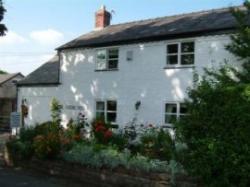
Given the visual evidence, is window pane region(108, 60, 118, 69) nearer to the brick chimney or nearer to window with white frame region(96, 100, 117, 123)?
window with white frame region(96, 100, 117, 123)

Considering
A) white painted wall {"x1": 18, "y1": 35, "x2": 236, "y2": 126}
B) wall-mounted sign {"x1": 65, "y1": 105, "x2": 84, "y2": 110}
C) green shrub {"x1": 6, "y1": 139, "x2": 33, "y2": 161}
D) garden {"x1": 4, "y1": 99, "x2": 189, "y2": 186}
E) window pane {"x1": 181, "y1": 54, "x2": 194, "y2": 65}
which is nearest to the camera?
garden {"x1": 4, "y1": 99, "x2": 189, "y2": 186}

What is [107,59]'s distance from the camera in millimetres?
23109

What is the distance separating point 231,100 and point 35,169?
755 cm

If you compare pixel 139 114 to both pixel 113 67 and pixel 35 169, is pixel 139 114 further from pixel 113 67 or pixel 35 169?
pixel 35 169

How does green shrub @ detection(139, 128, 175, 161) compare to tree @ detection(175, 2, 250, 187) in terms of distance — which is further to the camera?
green shrub @ detection(139, 128, 175, 161)

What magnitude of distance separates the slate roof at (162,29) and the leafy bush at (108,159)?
7.78m

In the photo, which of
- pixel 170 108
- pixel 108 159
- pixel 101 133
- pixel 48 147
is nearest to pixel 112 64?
pixel 170 108

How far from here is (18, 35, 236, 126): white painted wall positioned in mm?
19344

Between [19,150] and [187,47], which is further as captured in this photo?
[187,47]

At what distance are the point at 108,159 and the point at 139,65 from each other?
9377mm

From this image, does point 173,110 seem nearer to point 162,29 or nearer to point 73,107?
point 162,29

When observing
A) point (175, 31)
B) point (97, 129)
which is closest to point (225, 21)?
point (175, 31)

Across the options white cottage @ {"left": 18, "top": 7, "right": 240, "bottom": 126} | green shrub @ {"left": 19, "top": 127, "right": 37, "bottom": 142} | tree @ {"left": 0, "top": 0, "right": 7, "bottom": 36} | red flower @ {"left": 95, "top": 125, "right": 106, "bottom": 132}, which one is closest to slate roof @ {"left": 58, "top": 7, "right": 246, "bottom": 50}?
white cottage @ {"left": 18, "top": 7, "right": 240, "bottom": 126}

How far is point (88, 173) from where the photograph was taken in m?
13.2
